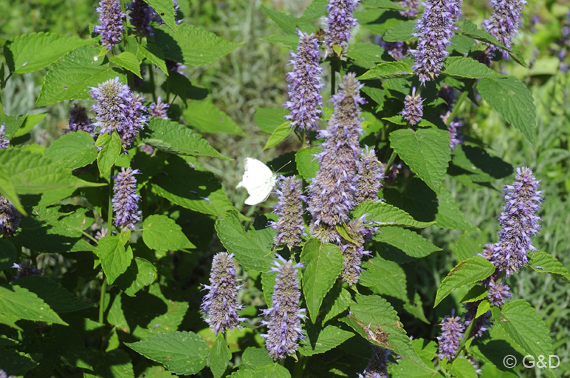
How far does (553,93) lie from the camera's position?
264 inches

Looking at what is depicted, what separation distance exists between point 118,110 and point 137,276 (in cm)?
100

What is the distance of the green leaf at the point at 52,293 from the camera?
2590mm

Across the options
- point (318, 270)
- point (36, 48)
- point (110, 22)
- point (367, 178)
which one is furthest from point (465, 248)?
point (36, 48)

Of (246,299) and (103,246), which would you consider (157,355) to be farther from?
(246,299)

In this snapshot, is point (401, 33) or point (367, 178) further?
point (401, 33)

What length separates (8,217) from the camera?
8.30 feet

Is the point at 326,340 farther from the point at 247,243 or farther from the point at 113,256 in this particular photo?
the point at 113,256

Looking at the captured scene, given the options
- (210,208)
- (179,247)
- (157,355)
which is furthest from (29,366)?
(210,208)

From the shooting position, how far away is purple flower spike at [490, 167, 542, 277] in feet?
8.51

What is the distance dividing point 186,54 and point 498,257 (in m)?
2.14

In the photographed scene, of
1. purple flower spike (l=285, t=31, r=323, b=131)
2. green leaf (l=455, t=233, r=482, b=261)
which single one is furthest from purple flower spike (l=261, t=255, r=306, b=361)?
green leaf (l=455, t=233, r=482, b=261)

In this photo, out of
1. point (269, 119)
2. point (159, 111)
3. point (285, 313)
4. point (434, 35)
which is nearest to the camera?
point (285, 313)

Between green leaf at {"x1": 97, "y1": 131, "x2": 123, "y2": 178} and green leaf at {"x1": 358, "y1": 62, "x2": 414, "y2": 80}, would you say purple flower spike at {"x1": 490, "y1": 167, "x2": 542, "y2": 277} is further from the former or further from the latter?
green leaf at {"x1": 97, "y1": 131, "x2": 123, "y2": 178}

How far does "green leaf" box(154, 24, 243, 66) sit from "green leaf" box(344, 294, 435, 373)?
1.67 m
